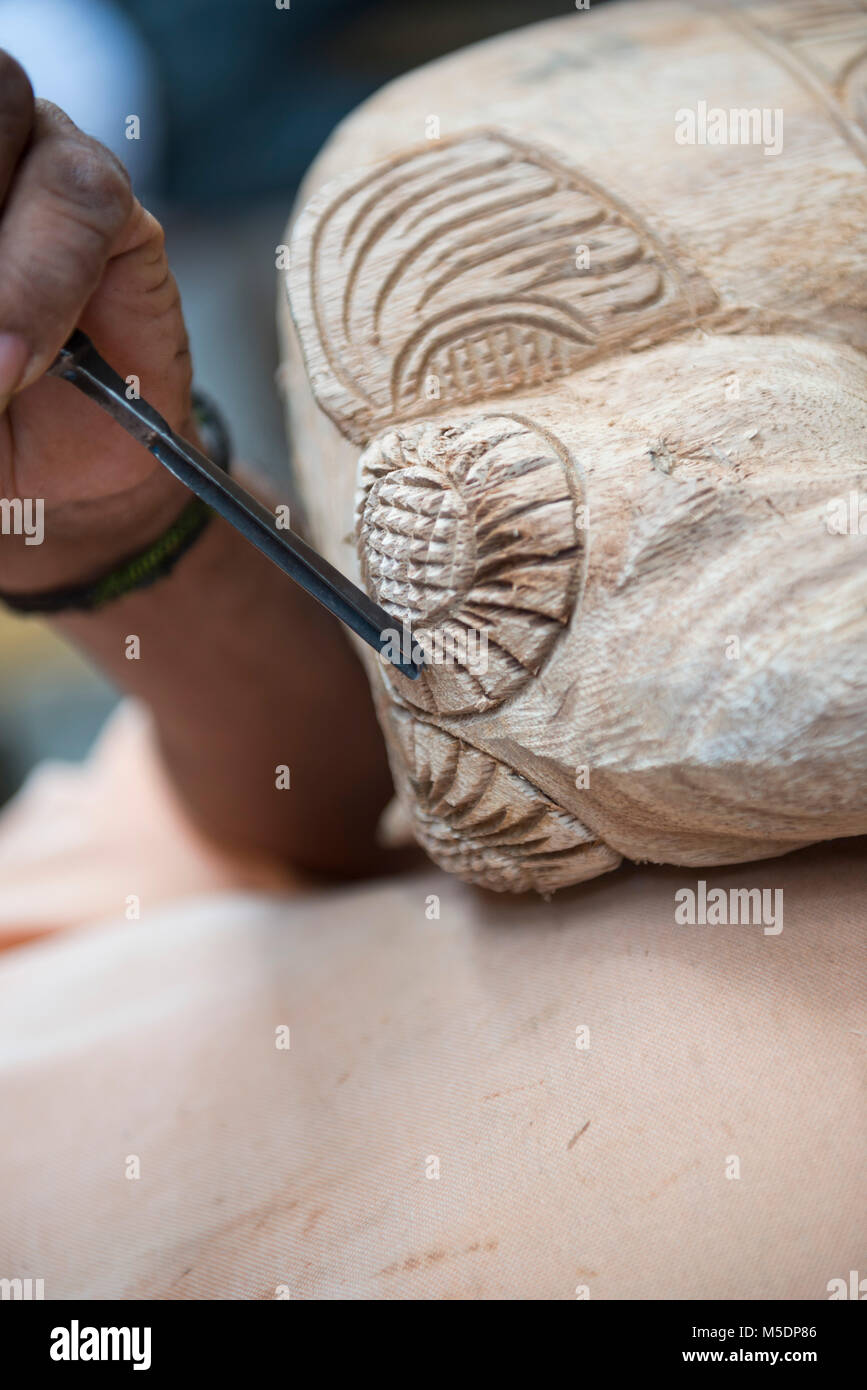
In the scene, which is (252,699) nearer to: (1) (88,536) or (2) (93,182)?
(1) (88,536)

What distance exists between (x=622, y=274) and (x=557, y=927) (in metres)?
0.53

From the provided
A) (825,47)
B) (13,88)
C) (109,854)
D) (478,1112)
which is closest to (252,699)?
(109,854)

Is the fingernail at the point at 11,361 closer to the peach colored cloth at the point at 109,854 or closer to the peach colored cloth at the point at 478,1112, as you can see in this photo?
the peach colored cloth at the point at 478,1112

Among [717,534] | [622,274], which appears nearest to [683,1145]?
[717,534]

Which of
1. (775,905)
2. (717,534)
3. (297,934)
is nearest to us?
(717,534)

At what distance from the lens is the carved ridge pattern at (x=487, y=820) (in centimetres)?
80

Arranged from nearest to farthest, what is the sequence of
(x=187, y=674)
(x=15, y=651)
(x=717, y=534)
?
(x=717, y=534) < (x=187, y=674) < (x=15, y=651)

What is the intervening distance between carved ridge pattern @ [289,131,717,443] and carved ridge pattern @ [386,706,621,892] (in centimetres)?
26

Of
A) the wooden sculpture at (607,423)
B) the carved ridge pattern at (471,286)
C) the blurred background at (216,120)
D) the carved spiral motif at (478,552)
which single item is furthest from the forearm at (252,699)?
the blurred background at (216,120)

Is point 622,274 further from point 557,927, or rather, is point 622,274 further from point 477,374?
point 557,927

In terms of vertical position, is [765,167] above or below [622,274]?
above

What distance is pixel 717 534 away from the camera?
0.68 meters

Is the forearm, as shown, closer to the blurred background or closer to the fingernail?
the fingernail

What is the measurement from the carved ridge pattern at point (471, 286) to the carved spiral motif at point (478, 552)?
11cm
